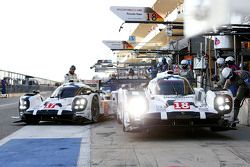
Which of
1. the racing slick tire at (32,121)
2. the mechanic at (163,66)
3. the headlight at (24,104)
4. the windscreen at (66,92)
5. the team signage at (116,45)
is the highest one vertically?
the team signage at (116,45)

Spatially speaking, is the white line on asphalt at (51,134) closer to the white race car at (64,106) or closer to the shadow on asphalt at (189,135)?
the white race car at (64,106)

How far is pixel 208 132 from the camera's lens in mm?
8383

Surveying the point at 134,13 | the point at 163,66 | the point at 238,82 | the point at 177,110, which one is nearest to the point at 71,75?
the point at 163,66

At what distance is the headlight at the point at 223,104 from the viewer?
7.43 metres

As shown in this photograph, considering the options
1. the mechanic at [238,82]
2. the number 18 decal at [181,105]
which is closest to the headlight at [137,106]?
the number 18 decal at [181,105]

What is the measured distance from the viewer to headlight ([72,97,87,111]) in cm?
1026

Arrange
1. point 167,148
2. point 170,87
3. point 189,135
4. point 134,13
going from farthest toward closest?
point 134,13
point 170,87
point 189,135
point 167,148

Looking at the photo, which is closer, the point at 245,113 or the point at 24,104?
the point at 245,113

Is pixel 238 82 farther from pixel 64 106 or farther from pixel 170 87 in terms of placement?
pixel 64 106

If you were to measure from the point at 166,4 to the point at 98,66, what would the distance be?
17072 mm

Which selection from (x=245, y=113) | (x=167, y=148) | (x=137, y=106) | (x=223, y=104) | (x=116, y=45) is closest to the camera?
(x=167, y=148)

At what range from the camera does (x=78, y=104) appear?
10.3 meters

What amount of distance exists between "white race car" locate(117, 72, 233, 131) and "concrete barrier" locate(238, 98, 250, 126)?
2165 millimetres

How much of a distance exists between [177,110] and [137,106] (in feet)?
2.35
